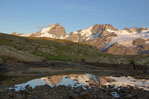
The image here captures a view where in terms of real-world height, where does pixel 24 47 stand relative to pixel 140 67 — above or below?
above

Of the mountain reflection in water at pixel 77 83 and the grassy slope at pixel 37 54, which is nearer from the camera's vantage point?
the mountain reflection in water at pixel 77 83

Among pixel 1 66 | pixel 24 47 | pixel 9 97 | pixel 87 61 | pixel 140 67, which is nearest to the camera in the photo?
pixel 9 97

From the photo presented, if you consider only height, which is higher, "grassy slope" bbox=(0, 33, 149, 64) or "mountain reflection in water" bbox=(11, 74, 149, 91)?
"grassy slope" bbox=(0, 33, 149, 64)

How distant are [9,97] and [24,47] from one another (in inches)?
3708

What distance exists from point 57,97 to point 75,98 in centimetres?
214

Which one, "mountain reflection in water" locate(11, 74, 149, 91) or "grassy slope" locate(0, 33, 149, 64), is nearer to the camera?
"mountain reflection in water" locate(11, 74, 149, 91)

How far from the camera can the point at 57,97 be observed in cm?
2036

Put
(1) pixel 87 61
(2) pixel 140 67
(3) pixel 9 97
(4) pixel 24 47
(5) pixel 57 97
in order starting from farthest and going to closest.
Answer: (4) pixel 24 47, (1) pixel 87 61, (2) pixel 140 67, (5) pixel 57 97, (3) pixel 9 97

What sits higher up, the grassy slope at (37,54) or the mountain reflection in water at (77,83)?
the grassy slope at (37,54)

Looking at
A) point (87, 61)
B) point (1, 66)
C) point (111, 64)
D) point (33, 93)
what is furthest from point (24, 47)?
point (33, 93)

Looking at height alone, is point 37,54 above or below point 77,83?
above

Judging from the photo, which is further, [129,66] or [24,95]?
[129,66]

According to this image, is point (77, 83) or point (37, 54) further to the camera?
point (37, 54)

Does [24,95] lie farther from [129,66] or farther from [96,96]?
[129,66]
